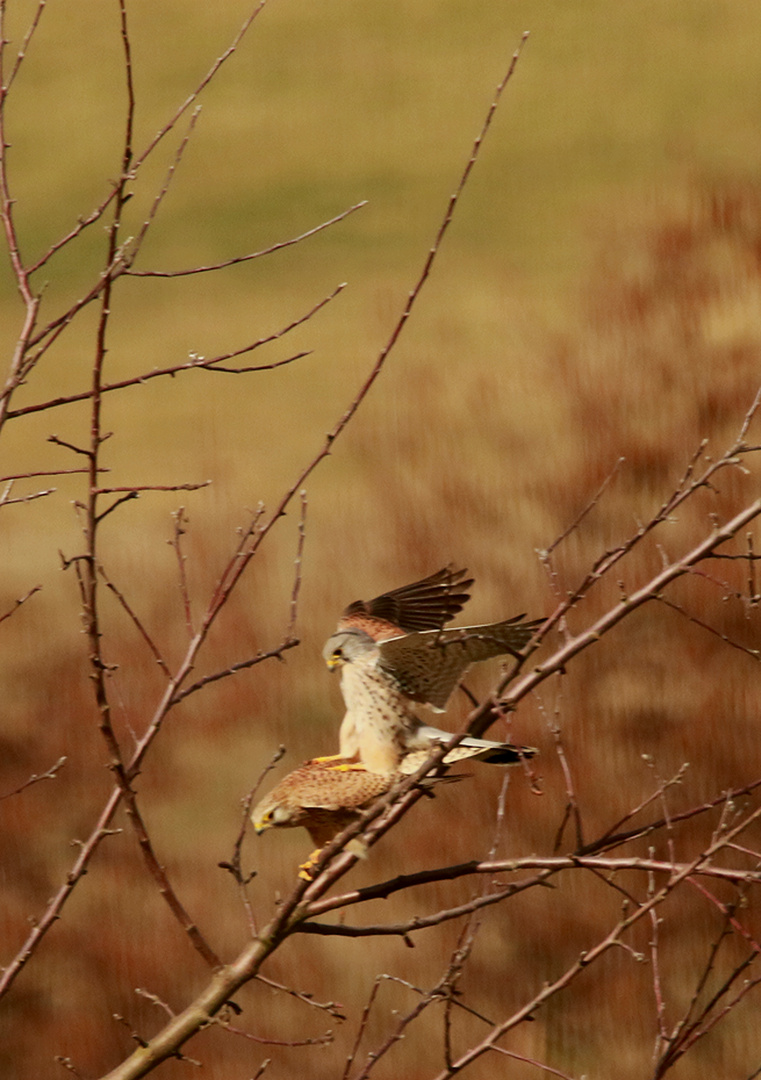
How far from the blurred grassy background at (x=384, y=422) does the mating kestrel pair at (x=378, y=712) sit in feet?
2.55

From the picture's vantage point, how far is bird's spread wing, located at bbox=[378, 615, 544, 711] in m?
1.30

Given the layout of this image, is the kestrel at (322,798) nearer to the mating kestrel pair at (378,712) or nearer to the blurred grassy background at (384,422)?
the mating kestrel pair at (378,712)

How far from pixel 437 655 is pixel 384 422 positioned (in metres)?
0.97

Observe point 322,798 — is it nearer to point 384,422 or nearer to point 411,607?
point 411,607

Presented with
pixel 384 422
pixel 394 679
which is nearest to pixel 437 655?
pixel 394 679

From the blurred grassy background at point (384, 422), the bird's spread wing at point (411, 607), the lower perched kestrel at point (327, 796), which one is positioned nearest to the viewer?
the lower perched kestrel at point (327, 796)

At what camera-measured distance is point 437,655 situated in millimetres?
1366

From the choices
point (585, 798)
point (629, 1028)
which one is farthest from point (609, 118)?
point (629, 1028)

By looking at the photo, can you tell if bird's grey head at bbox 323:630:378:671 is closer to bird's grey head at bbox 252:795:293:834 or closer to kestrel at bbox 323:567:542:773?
kestrel at bbox 323:567:542:773

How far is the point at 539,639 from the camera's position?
1.03 metres

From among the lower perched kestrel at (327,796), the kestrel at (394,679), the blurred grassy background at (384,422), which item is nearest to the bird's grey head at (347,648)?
the kestrel at (394,679)

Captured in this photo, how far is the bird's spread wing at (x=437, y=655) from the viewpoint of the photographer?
1.30m

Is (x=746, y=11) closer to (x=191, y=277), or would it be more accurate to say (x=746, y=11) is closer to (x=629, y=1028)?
(x=191, y=277)

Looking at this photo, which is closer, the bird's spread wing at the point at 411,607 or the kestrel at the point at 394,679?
the kestrel at the point at 394,679
